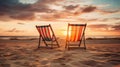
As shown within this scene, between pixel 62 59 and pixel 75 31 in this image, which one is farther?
pixel 75 31

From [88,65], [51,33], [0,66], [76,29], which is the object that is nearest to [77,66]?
[88,65]

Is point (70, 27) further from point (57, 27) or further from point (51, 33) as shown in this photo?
point (57, 27)

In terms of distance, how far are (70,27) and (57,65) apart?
10.5 ft

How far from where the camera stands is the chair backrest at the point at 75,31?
6.95 meters

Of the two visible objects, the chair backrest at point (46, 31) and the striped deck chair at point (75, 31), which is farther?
the chair backrest at point (46, 31)

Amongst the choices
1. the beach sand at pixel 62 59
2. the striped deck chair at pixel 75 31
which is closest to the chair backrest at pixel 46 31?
the striped deck chair at pixel 75 31

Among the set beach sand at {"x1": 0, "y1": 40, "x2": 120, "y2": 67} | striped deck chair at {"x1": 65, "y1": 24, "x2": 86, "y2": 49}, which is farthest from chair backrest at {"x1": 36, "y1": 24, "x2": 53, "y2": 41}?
beach sand at {"x1": 0, "y1": 40, "x2": 120, "y2": 67}

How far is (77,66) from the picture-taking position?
12.8ft

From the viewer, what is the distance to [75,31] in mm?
7047

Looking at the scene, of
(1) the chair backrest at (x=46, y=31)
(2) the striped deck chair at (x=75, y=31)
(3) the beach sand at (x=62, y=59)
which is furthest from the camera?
(1) the chair backrest at (x=46, y=31)

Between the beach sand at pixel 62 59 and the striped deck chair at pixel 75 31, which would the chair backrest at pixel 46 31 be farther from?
the beach sand at pixel 62 59

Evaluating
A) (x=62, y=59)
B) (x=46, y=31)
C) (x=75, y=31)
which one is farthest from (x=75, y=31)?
(x=62, y=59)

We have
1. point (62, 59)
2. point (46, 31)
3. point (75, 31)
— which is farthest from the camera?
point (46, 31)

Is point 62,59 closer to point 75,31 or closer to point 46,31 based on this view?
point 75,31
